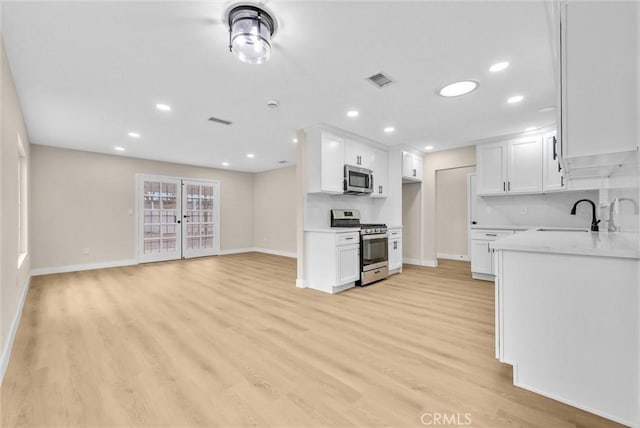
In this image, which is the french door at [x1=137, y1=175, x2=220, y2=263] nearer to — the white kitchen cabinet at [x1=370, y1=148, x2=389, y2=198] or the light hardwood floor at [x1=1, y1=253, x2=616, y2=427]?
the light hardwood floor at [x1=1, y1=253, x2=616, y2=427]

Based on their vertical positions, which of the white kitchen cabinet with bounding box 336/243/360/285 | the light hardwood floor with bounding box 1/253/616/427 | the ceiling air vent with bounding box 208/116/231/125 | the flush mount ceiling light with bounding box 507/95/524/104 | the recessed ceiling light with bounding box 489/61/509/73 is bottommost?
the light hardwood floor with bounding box 1/253/616/427

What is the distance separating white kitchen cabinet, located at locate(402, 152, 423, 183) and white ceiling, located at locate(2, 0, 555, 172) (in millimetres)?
1110

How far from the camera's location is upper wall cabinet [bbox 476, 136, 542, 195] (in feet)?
14.5

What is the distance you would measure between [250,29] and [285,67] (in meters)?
0.72

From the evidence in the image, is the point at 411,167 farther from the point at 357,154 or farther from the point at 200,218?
the point at 200,218

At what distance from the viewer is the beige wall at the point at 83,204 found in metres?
5.12

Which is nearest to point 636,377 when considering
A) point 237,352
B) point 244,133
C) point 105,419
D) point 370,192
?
point 237,352

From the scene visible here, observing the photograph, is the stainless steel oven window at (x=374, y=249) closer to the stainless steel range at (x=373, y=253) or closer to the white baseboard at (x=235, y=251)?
the stainless steel range at (x=373, y=253)

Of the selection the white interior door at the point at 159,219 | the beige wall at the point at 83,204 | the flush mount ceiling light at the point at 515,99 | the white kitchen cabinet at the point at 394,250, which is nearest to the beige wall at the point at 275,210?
the white interior door at the point at 159,219

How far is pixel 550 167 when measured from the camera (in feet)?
14.0

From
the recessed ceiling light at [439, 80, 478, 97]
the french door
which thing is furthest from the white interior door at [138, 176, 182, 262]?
the recessed ceiling light at [439, 80, 478, 97]

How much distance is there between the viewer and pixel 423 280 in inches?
184

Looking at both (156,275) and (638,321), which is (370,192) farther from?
(156,275)

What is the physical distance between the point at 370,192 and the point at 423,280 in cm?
178
